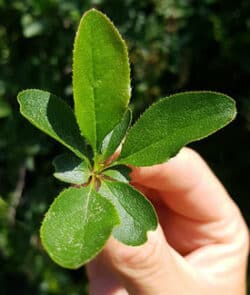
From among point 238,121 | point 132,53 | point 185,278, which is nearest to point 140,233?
point 185,278

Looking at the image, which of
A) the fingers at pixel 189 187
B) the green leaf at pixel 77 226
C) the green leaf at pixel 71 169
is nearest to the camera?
the green leaf at pixel 77 226

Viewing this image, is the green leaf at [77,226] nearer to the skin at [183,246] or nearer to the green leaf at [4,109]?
the skin at [183,246]

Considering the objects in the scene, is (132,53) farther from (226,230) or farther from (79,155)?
(79,155)

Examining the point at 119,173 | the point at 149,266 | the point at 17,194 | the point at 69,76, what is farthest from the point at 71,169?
the point at 17,194

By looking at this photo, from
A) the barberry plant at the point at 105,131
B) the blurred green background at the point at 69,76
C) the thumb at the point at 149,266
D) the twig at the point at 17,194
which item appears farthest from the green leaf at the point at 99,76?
the twig at the point at 17,194

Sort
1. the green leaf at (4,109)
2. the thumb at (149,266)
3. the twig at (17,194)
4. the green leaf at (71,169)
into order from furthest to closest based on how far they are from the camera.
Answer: the twig at (17,194) < the green leaf at (4,109) < the thumb at (149,266) < the green leaf at (71,169)

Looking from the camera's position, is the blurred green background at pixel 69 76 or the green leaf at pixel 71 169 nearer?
the green leaf at pixel 71 169

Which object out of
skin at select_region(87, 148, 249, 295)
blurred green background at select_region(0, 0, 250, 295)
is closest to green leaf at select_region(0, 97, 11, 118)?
blurred green background at select_region(0, 0, 250, 295)
